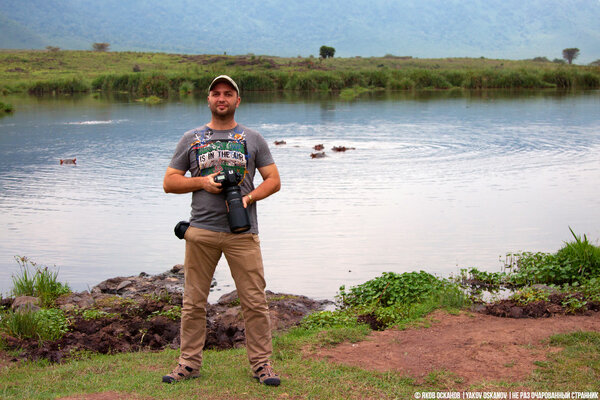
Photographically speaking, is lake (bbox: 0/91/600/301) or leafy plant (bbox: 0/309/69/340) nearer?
leafy plant (bbox: 0/309/69/340)

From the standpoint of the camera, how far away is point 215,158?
4.82 metres

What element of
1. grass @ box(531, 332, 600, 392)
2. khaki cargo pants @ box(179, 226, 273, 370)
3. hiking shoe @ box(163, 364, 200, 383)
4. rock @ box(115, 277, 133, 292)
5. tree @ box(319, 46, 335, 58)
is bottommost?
rock @ box(115, 277, 133, 292)

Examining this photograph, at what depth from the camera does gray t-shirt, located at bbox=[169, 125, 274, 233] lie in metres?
4.81

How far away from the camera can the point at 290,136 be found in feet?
83.3

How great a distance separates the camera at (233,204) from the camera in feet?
15.3

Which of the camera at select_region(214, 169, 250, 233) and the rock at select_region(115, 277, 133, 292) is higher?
the camera at select_region(214, 169, 250, 233)

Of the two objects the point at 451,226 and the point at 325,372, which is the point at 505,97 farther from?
the point at 325,372

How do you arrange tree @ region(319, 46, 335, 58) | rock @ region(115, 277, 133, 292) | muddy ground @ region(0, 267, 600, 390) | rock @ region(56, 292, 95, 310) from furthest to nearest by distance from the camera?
tree @ region(319, 46, 335, 58) < rock @ region(115, 277, 133, 292) < rock @ region(56, 292, 95, 310) < muddy ground @ region(0, 267, 600, 390)

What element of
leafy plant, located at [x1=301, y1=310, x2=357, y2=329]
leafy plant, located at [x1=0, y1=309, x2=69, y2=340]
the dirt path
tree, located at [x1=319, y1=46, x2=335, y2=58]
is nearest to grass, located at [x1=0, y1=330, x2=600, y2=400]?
the dirt path

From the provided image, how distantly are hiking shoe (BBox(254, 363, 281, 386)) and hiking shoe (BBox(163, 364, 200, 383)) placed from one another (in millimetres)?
462

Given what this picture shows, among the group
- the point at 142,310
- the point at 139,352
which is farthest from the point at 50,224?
the point at 139,352

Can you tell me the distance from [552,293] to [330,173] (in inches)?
410

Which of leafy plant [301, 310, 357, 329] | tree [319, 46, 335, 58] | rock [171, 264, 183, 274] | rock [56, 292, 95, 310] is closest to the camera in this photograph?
leafy plant [301, 310, 357, 329]

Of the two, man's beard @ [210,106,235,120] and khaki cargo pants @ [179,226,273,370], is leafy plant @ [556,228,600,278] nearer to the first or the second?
khaki cargo pants @ [179,226,273,370]
